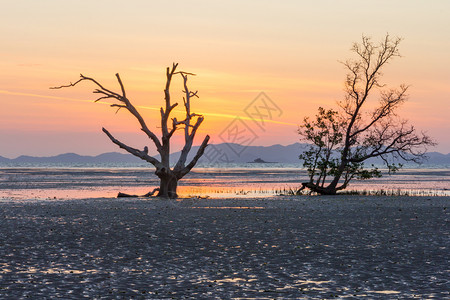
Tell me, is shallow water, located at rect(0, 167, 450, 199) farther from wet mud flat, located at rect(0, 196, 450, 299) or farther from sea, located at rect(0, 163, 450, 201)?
wet mud flat, located at rect(0, 196, 450, 299)

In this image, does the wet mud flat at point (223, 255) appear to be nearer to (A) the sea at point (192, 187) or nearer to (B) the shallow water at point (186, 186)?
(A) the sea at point (192, 187)

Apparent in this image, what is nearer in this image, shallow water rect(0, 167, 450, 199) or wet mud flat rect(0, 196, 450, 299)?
wet mud flat rect(0, 196, 450, 299)

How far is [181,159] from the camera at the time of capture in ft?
156

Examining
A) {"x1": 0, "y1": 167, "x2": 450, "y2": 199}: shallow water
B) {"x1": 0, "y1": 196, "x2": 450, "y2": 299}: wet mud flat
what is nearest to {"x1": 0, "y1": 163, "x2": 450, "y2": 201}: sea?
{"x1": 0, "y1": 167, "x2": 450, "y2": 199}: shallow water

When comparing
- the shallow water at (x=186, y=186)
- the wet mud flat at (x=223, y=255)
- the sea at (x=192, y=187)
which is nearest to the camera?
the wet mud flat at (x=223, y=255)

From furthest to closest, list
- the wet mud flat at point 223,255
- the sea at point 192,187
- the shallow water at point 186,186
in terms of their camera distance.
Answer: the shallow water at point 186,186 < the sea at point 192,187 < the wet mud flat at point 223,255

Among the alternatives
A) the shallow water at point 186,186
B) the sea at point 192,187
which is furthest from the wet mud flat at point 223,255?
the shallow water at point 186,186

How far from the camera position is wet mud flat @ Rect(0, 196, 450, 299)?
13.2 meters

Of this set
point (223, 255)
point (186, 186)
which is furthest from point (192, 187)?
point (223, 255)

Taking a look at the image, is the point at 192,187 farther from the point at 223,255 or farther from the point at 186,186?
the point at 223,255

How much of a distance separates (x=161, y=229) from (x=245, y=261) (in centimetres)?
820

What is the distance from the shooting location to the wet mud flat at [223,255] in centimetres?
1317

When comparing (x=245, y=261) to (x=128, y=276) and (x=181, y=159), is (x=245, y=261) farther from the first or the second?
(x=181, y=159)

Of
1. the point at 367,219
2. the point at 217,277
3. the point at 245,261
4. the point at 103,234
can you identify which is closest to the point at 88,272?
the point at 217,277
